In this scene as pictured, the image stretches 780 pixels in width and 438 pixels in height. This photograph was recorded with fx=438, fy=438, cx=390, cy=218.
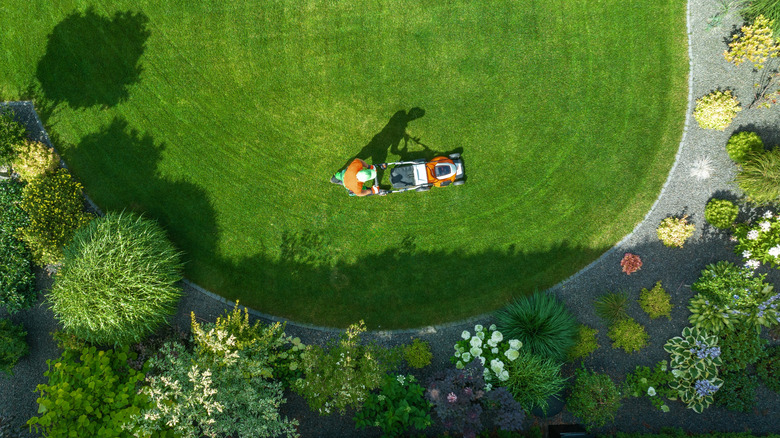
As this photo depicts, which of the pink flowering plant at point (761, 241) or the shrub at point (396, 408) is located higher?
the pink flowering plant at point (761, 241)

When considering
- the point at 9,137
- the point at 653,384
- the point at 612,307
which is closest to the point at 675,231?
the point at 612,307

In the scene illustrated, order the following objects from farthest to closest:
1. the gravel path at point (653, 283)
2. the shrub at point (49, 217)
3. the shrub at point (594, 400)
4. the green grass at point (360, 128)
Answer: the green grass at point (360, 128)
the gravel path at point (653, 283)
the shrub at point (49, 217)
the shrub at point (594, 400)

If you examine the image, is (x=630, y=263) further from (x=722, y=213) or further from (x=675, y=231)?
(x=722, y=213)

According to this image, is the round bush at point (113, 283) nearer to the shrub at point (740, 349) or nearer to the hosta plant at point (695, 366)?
the hosta plant at point (695, 366)

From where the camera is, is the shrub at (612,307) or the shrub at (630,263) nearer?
the shrub at (612,307)

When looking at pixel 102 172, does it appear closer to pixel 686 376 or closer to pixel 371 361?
pixel 371 361

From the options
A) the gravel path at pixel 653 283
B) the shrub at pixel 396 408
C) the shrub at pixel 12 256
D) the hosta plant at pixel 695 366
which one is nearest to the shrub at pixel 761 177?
the gravel path at pixel 653 283
